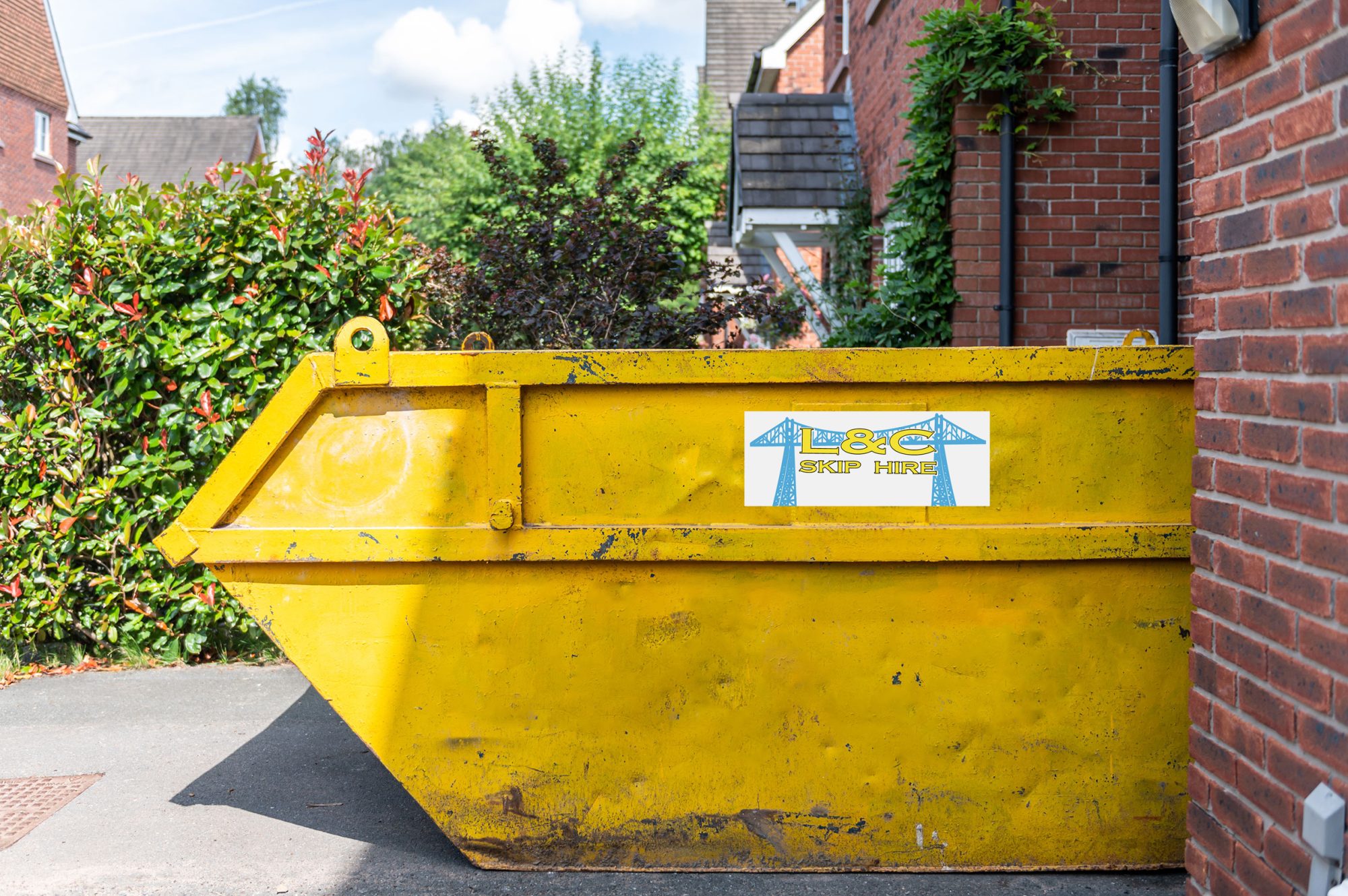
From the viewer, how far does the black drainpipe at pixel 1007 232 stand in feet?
18.5

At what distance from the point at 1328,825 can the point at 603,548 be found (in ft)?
6.31

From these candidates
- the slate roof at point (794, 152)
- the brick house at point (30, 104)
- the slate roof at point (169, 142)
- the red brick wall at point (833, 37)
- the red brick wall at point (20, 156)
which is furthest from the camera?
the slate roof at point (169, 142)

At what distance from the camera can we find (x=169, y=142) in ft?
141

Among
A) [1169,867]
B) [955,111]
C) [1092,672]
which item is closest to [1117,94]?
[955,111]

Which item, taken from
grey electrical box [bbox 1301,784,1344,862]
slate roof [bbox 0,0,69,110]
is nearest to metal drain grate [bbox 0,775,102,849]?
grey electrical box [bbox 1301,784,1344,862]

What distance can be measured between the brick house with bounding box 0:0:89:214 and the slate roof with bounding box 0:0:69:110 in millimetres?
16

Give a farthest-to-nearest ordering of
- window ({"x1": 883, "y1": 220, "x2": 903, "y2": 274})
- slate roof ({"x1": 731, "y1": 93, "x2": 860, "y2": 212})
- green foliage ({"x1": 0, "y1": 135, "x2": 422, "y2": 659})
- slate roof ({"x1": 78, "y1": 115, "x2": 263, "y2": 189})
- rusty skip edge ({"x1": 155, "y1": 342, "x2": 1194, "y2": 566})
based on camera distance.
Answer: slate roof ({"x1": 78, "y1": 115, "x2": 263, "y2": 189}) < slate roof ({"x1": 731, "y1": 93, "x2": 860, "y2": 212}) < window ({"x1": 883, "y1": 220, "x2": 903, "y2": 274}) < green foliage ({"x1": 0, "y1": 135, "x2": 422, "y2": 659}) < rusty skip edge ({"x1": 155, "y1": 342, "x2": 1194, "y2": 566})

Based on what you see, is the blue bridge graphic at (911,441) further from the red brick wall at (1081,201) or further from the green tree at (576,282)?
the green tree at (576,282)

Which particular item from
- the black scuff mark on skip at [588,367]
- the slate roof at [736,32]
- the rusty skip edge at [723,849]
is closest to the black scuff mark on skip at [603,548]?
the black scuff mark on skip at [588,367]

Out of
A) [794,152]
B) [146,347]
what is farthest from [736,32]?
[146,347]

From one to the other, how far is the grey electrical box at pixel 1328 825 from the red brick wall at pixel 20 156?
85.4ft

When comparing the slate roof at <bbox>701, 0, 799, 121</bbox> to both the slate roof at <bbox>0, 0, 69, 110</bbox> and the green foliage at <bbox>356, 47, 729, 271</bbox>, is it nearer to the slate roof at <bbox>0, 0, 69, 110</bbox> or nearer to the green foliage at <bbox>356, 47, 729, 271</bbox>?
the green foliage at <bbox>356, 47, 729, 271</bbox>

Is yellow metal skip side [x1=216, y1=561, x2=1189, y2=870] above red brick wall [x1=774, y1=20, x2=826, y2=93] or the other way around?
the other way around

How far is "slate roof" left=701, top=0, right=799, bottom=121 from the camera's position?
32.2 metres
